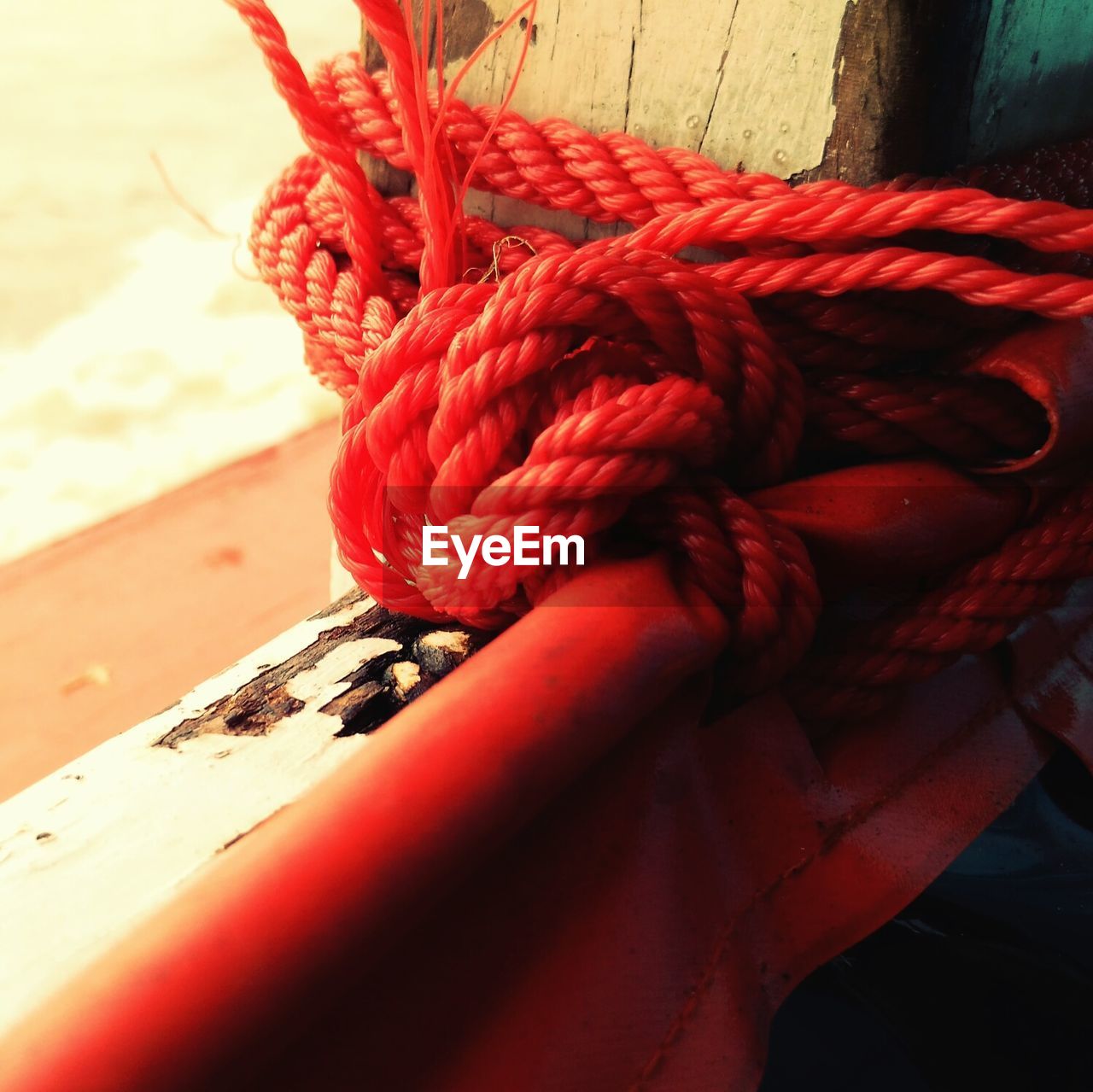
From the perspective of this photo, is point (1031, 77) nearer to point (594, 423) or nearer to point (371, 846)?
point (594, 423)

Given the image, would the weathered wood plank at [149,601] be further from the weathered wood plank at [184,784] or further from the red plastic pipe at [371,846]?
the red plastic pipe at [371,846]

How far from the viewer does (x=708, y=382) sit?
54cm

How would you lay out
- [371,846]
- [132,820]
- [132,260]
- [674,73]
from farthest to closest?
[132,260], [674,73], [132,820], [371,846]

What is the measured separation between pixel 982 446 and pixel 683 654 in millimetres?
230

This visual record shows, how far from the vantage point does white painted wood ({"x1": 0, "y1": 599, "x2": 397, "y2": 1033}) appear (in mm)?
445

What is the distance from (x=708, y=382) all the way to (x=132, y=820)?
368 millimetres

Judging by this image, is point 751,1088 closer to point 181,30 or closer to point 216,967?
point 216,967

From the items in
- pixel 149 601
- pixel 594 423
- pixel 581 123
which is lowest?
pixel 149 601

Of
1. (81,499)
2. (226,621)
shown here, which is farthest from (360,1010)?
(81,499)

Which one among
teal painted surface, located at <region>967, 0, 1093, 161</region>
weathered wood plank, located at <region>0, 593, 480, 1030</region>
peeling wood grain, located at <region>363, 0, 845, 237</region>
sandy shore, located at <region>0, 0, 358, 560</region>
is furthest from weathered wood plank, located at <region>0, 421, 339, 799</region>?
teal painted surface, located at <region>967, 0, 1093, 161</region>

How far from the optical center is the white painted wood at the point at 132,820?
0.45 metres

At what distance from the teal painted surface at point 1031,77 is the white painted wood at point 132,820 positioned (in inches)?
18.3

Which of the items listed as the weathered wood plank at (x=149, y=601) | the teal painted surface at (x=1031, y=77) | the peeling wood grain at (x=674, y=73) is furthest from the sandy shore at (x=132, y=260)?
the teal painted surface at (x=1031, y=77)

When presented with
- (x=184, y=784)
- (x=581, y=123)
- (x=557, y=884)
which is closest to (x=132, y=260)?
(x=581, y=123)
